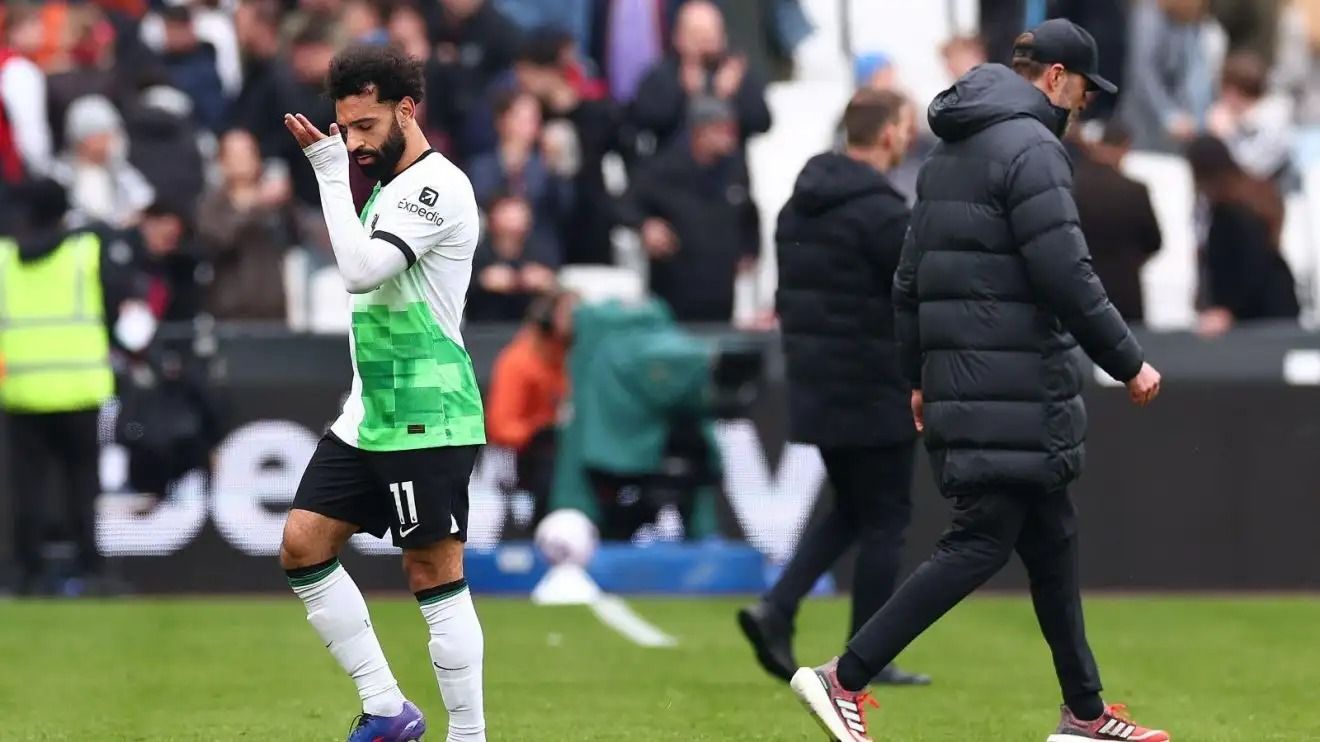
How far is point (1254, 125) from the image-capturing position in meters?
16.6

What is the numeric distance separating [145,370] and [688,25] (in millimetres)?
4359

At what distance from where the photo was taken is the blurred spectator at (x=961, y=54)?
1666 cm

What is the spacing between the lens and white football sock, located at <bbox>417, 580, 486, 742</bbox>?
23.3ft

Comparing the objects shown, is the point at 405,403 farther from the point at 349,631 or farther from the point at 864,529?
the point at 864,529

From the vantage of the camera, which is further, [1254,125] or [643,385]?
[1254,125]

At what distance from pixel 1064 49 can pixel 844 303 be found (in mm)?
2124

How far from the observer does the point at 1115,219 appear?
1409cm

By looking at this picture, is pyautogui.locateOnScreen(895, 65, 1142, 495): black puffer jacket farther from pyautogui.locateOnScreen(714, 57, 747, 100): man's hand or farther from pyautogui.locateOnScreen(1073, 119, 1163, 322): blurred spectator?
pyautogui.locateOnScreen(714, 57, 747, 100): man's hand

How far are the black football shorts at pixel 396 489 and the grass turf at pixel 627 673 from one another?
46.6 inches

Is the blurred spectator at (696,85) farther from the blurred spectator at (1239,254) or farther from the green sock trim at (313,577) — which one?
the green sock trim at (313,577)

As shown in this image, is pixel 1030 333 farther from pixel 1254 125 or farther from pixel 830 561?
pixel 1254 125

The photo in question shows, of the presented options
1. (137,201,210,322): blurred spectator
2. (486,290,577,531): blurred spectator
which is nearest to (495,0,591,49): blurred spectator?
(137,201,210,322): blurred spectator

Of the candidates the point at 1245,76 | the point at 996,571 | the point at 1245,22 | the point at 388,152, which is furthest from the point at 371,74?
the point at 1245,22

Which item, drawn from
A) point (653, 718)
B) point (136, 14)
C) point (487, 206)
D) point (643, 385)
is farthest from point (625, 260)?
point (653, 718)
